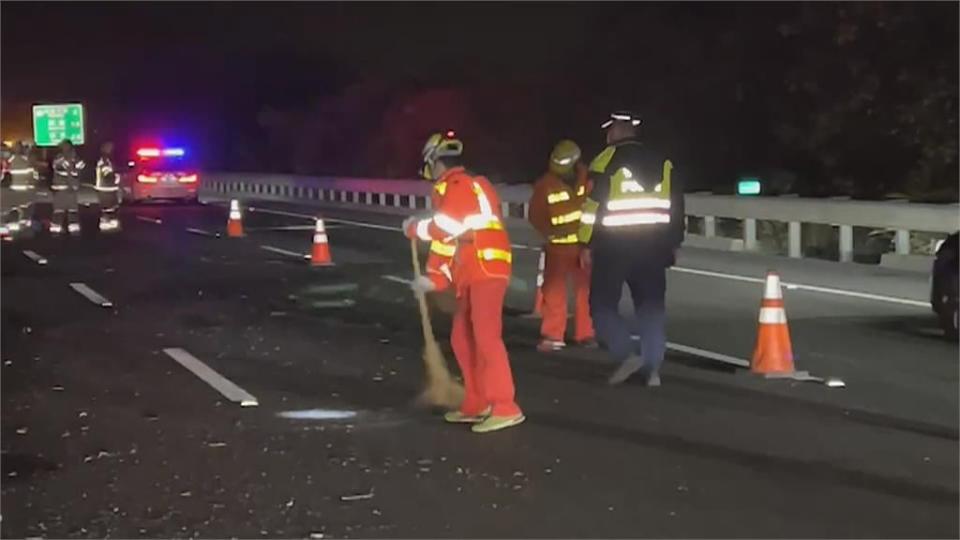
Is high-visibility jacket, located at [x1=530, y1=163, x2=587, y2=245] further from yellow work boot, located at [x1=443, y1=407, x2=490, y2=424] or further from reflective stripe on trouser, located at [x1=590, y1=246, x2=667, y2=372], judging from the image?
yellow work boot, located at [x1=443, y1=407, x2=490, y2=424]

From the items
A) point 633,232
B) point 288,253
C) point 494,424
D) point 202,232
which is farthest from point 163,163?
point 494,424

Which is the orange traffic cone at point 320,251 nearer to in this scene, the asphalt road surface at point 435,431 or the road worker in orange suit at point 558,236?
the asphalt road surface at point 435,431

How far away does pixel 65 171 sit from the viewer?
28062 millimetres

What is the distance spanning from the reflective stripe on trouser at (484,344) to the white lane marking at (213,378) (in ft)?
5.60

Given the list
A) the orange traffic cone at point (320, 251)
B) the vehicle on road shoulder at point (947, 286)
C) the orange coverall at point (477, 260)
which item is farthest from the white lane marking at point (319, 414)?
the orange traffic cone at point (320, 251)

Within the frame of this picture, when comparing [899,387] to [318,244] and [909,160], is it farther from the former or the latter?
[909,160]

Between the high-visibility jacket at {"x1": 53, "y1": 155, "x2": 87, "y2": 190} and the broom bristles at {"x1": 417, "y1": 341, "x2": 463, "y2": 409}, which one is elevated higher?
the high-visibility jacket at {"x1": 53, "y1": 155, "x2": 87, "y2": 190}

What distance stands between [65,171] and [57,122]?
3962cm

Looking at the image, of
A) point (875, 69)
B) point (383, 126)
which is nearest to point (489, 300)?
point (875, 69)

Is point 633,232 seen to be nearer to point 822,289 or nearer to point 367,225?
point 822,289

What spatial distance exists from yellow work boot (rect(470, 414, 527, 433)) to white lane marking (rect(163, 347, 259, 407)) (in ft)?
5.97

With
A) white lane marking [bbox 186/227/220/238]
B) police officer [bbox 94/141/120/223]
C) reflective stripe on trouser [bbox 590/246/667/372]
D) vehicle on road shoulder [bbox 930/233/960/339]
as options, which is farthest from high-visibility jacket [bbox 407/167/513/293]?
police officer [bbox 94/141/120/223]

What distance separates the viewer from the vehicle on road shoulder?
13102mm

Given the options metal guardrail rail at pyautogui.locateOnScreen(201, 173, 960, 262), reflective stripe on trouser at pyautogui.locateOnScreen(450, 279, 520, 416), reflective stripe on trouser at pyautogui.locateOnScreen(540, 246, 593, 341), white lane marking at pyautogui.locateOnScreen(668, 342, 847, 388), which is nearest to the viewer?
reflective stripe on trouser at pyautogui.locateOnScreen(450, 279, 520, 416)
